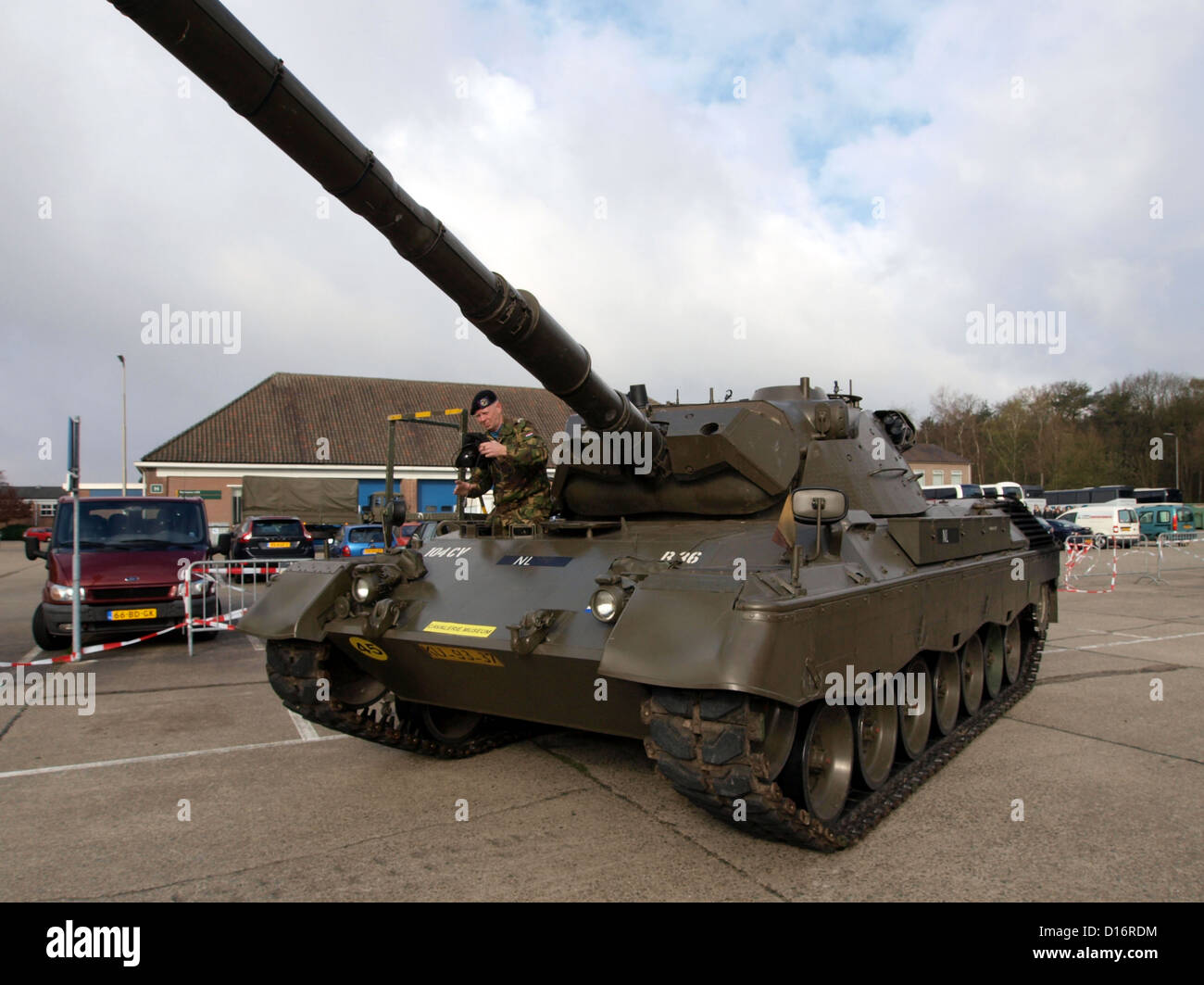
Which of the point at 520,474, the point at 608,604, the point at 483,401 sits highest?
the point at 483,401

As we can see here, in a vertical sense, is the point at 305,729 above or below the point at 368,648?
below

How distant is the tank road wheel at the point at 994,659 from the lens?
7.63 m

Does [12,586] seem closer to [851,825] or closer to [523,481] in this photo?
[523,481]

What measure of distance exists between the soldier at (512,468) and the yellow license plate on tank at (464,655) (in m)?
1.45

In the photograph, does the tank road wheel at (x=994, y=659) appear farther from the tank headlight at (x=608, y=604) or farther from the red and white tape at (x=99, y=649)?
the red and white tape at (x=99, y=649)

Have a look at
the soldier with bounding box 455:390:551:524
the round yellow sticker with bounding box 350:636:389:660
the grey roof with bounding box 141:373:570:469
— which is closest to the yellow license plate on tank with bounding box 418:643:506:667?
the round yellow sticker with bounding box 350:636:389:660

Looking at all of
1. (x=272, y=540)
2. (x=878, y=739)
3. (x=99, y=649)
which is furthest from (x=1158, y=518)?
(x=99, y=649)

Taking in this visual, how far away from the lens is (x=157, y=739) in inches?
270

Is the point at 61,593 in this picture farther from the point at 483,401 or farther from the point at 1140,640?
the point at 1140,640

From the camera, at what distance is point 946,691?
21.4ft

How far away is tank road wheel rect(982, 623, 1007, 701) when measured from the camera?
25.0 ft

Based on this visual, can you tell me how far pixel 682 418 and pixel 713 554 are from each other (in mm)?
1451

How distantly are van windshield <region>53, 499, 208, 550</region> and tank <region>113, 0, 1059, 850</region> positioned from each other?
699 centimetres

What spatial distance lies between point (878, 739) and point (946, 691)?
1301 mm
